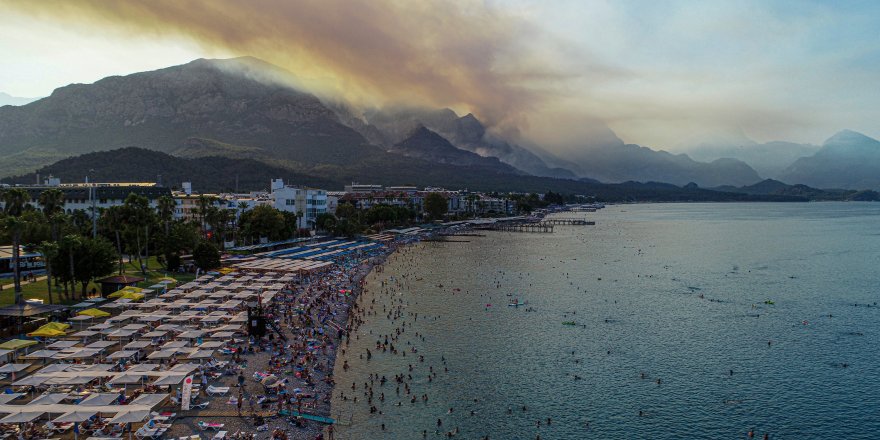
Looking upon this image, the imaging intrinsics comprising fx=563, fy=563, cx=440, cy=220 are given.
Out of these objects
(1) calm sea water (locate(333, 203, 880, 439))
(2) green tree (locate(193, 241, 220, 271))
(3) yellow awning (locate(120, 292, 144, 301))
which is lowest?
(1) calm sea water (locate(333, 203, 880, 439))

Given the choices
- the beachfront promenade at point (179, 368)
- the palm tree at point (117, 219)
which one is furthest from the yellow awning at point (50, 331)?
the palm tree at point (117, 219)

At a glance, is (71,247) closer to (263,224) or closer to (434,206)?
(263,224)

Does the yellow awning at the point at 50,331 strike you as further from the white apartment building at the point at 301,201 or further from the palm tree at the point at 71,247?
the white apartment building at the point at 301,201

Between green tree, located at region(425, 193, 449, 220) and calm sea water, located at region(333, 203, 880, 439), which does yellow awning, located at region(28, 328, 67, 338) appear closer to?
calm sea water, located at region(333, 203, 880, 439)

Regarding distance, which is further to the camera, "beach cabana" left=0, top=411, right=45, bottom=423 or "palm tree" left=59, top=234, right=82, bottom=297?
"palm tree" left=59, top=234, right=82, bottom=297

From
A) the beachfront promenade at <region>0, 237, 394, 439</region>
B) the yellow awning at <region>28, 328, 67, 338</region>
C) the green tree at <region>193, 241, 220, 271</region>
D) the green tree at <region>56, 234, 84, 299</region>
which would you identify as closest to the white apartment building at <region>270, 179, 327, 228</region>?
the green tree at <region>193, 241, 220, 271</region>

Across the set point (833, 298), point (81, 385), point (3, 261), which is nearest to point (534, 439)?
point (81, 385)

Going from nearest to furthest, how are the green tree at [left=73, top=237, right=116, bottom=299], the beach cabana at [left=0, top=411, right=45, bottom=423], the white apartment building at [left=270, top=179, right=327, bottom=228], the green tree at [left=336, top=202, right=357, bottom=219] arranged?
the beach cabana at [left=0, top=411, right=45, bottom=423]
the green tree at [left=73, top=237, right=116, bottom=299]
the white apartment building at [left=270, top=179, right=327, bottom=228]
the green tree at [left=336, top=202, right=357, bottom=219]
